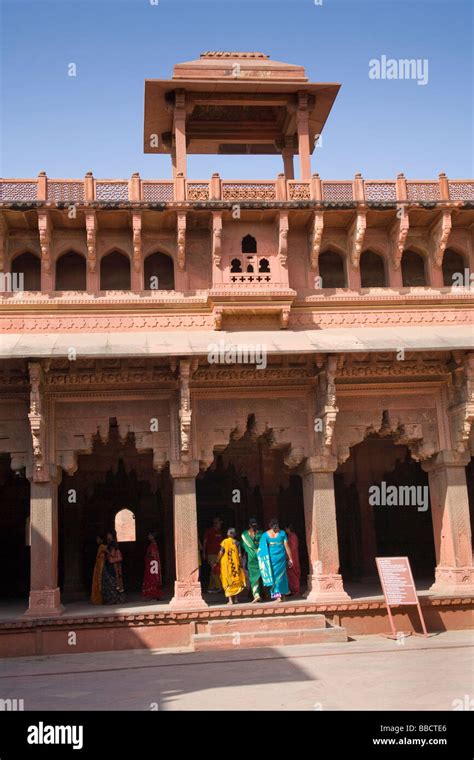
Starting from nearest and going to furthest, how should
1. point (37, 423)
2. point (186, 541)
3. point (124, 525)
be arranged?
1. point (37, 423)
2. point (186, 541)
3. point (124, 525)

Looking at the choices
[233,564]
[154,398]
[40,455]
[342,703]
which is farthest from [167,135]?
[342,703]

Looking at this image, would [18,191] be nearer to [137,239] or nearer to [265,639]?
[137,239]

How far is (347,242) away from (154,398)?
462 centimetres

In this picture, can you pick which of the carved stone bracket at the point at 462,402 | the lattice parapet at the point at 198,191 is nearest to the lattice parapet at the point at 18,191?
the lattice parapet at the point at 198,191

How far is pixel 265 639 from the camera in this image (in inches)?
483

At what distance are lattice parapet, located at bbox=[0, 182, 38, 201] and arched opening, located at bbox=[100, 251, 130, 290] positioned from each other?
5.64 ft

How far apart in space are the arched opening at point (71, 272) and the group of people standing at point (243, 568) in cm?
496

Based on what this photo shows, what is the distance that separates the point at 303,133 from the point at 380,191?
7.18ft

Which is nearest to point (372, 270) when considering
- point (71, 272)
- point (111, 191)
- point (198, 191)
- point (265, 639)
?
point (198, 191)

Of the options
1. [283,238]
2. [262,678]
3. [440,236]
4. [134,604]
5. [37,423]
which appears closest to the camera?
[262,678]

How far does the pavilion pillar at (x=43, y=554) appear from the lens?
42.3ft

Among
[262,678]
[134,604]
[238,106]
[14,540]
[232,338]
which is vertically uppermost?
[238,106]

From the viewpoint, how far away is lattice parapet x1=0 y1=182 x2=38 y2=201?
45.3 ft

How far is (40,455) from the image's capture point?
43.6ft
